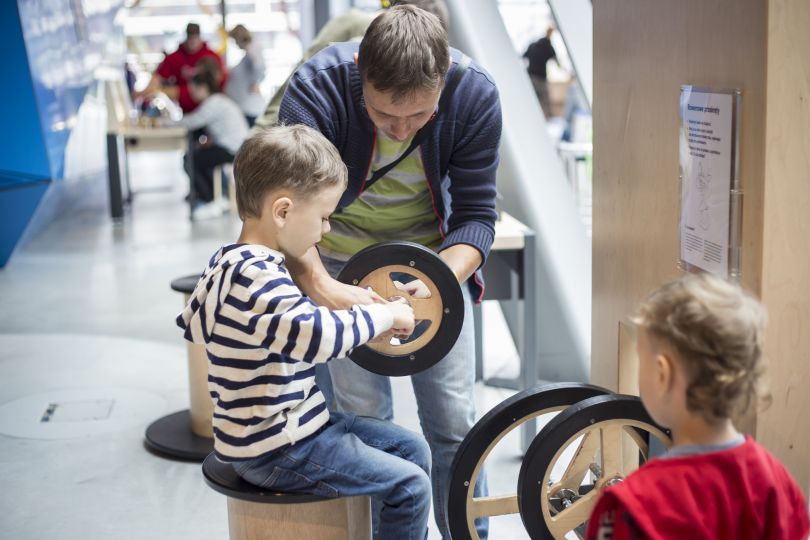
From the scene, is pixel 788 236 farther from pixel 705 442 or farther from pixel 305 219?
pixel 305 219

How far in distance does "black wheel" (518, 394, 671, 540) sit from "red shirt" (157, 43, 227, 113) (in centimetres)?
924

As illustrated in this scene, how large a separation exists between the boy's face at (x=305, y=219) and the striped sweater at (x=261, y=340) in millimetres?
54

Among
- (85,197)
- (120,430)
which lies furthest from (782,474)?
(85,197)

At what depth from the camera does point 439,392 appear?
262 centimetres

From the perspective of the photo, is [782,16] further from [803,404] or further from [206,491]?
[206,491]

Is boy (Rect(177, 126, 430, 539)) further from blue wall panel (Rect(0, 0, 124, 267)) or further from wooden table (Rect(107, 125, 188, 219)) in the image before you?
wooden table (Rect(107, 125, 188, 219))

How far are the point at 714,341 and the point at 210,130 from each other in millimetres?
8977

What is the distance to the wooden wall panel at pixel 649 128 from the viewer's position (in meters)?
1.97

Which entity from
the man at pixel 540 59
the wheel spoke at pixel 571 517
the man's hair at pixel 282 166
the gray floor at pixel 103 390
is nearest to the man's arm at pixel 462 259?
the man's hair at pixel 282 166

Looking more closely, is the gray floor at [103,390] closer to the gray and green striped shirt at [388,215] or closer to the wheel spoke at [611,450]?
the wheel spoke at [611,450]

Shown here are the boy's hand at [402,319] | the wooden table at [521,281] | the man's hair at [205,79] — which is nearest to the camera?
the boy's hand at [402,319]

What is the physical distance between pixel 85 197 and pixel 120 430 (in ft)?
25.5

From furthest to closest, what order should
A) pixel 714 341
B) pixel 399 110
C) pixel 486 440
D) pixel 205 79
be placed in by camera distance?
1. pixel 205 79
2. pixel 486 440
3. pixel 399 110
4. pixel 714 341

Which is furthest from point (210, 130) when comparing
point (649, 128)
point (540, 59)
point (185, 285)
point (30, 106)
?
point (649, 128)
